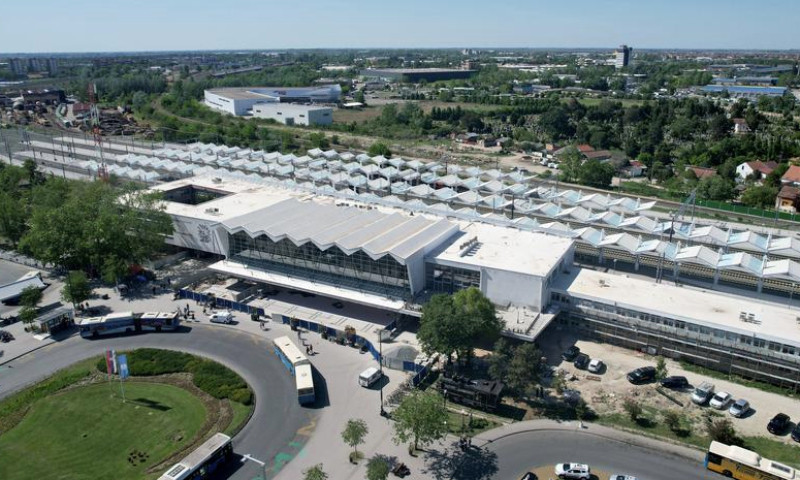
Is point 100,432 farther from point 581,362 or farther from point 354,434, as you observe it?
point 581,362

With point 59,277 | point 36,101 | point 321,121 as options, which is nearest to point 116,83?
point 36,101

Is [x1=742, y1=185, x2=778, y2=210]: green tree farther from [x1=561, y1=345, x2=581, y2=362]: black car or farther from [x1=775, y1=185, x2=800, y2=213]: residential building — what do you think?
A: [x1=561, y1=345, x2=581, y2=362]: black car

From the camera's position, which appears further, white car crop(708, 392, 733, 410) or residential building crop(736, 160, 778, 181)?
residential building crop(736, 160, 778, 181)

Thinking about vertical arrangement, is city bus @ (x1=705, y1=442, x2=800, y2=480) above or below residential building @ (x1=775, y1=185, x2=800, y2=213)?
below

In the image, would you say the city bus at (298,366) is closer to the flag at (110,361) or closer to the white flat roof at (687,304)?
the flag at (110,361)

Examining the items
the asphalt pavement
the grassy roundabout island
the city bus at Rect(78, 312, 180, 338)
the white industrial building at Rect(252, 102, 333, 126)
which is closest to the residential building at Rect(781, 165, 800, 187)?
the asphalt pavement

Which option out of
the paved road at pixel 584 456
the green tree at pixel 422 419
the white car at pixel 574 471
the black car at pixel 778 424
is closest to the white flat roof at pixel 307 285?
the green tree at pixel 422 419
